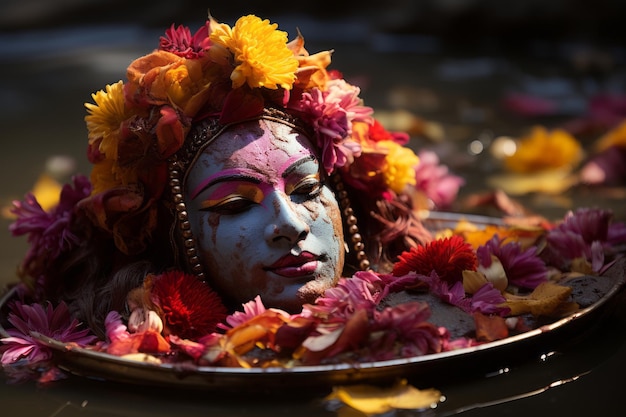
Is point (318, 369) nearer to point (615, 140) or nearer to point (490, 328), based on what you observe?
point (490, 328)

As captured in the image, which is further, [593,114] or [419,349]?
[593,114]

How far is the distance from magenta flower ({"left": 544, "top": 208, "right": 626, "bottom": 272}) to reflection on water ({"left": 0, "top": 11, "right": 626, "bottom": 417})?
18 centimetres

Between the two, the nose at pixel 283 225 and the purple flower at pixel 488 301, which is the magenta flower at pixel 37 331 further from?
the purple flower at pixel 488 301

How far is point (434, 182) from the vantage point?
3.65 meters

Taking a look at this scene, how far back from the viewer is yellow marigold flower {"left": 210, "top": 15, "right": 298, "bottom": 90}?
8.31 ft

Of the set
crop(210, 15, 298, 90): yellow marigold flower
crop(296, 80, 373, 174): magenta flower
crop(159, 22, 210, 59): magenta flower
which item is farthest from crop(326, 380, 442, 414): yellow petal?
crop(159, 22, 210, 59): magenta flower

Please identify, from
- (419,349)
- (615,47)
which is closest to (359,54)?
(615,47)

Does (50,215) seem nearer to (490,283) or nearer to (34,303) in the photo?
(34,303)

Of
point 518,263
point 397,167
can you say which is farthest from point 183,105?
point 518,263

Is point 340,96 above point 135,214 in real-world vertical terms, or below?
above

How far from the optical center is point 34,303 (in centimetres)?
273

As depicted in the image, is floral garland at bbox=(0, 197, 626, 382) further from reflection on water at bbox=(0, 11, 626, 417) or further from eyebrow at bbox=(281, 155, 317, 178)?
eyebrow at bbox=(281, 155, 317, 178)

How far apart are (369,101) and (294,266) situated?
3.54 m

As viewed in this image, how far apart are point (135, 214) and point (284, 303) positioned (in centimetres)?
48
